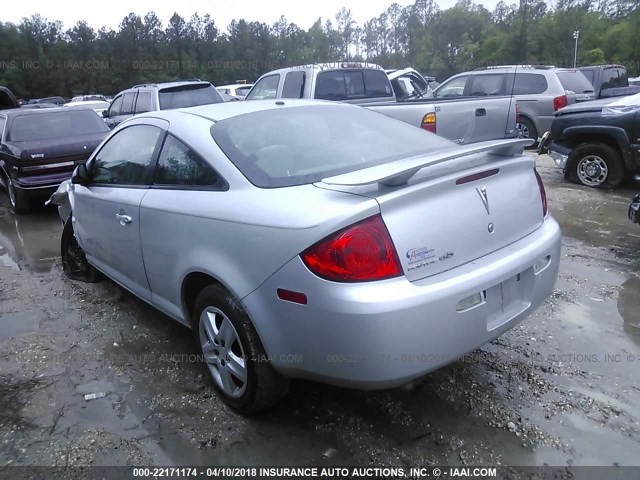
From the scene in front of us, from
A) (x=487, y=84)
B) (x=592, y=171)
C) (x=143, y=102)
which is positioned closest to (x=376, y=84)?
(x=487, y=84)

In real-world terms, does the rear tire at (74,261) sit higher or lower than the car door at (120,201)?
lower

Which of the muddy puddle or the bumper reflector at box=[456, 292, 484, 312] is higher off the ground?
the bumper reflector at box=[456, 292, 484, 312]

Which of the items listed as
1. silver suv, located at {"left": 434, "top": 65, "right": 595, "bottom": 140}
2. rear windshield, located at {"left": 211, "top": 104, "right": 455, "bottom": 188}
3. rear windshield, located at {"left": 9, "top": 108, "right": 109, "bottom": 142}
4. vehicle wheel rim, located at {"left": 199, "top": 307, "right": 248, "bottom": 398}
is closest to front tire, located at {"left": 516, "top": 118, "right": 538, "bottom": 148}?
silver suv, located at {"left": 434, "top": 65, "right": 595, "bottom": 140}

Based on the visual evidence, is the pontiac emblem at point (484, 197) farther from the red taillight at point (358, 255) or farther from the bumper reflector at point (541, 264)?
the red taillight at point (358, 255)

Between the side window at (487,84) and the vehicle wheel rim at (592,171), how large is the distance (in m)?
4.32

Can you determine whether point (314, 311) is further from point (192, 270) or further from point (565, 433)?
point (565, 433)

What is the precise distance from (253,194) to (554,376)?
6.78 ft

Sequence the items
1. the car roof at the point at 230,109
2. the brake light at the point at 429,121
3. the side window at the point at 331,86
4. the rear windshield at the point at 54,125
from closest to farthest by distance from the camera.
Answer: the car roof at the point at 230,109, the brake light at the point at 429,121, the rear windshield at the point at 54,125, the side window at the point at 331,86

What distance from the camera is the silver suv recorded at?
1081 cm

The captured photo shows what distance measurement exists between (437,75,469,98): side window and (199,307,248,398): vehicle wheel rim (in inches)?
414

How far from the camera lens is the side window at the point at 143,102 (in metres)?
10.8

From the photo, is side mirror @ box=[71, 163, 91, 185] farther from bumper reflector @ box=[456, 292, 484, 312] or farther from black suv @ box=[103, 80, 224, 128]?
black suv @ box=[103, 80, 224, 128]

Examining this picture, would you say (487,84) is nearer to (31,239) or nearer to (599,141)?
(599,141)

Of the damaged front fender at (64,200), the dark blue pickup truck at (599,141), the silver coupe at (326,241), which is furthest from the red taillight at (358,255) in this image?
the dark blue pickup truck at (599,141)
